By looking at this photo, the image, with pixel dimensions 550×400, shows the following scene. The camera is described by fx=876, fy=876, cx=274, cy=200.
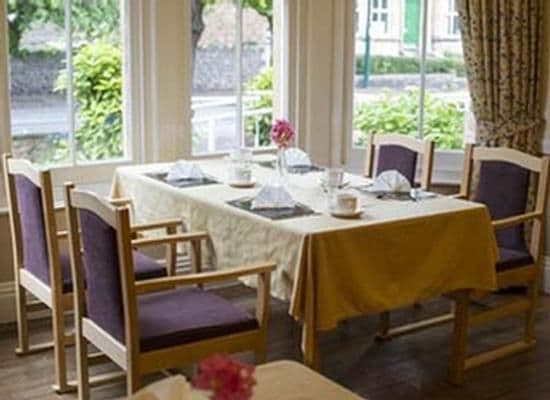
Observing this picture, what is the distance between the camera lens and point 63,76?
4402 mm

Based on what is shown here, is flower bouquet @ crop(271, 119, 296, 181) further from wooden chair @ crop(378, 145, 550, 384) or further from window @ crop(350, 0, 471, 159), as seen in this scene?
window @ crop(350, 0, 471, 159)

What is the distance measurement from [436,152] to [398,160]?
87 cm

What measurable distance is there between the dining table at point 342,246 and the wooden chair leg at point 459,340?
0.13 metres

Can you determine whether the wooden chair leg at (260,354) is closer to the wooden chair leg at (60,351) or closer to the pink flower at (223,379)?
the wooden chair leg at (60,351)

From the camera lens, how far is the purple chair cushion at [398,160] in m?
4.31

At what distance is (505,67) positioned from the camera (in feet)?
15.5

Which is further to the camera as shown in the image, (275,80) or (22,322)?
(275,80)

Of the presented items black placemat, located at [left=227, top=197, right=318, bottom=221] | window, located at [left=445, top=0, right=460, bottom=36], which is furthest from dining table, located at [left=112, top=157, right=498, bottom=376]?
window, located at [left=445, top=0, right=460, bottom=36]

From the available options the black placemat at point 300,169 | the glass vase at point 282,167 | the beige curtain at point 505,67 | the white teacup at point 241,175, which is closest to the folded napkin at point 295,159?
the black placemat at point 300,169

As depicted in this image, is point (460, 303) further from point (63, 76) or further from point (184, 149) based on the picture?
point (63, 76)

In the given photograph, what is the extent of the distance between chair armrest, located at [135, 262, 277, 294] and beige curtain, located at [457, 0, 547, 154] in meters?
2.25

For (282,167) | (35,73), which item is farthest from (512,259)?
(35,73)

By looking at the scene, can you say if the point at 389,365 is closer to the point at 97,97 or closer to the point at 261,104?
the point at 261,104

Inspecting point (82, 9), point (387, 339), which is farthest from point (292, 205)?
A: point (82, 9)
